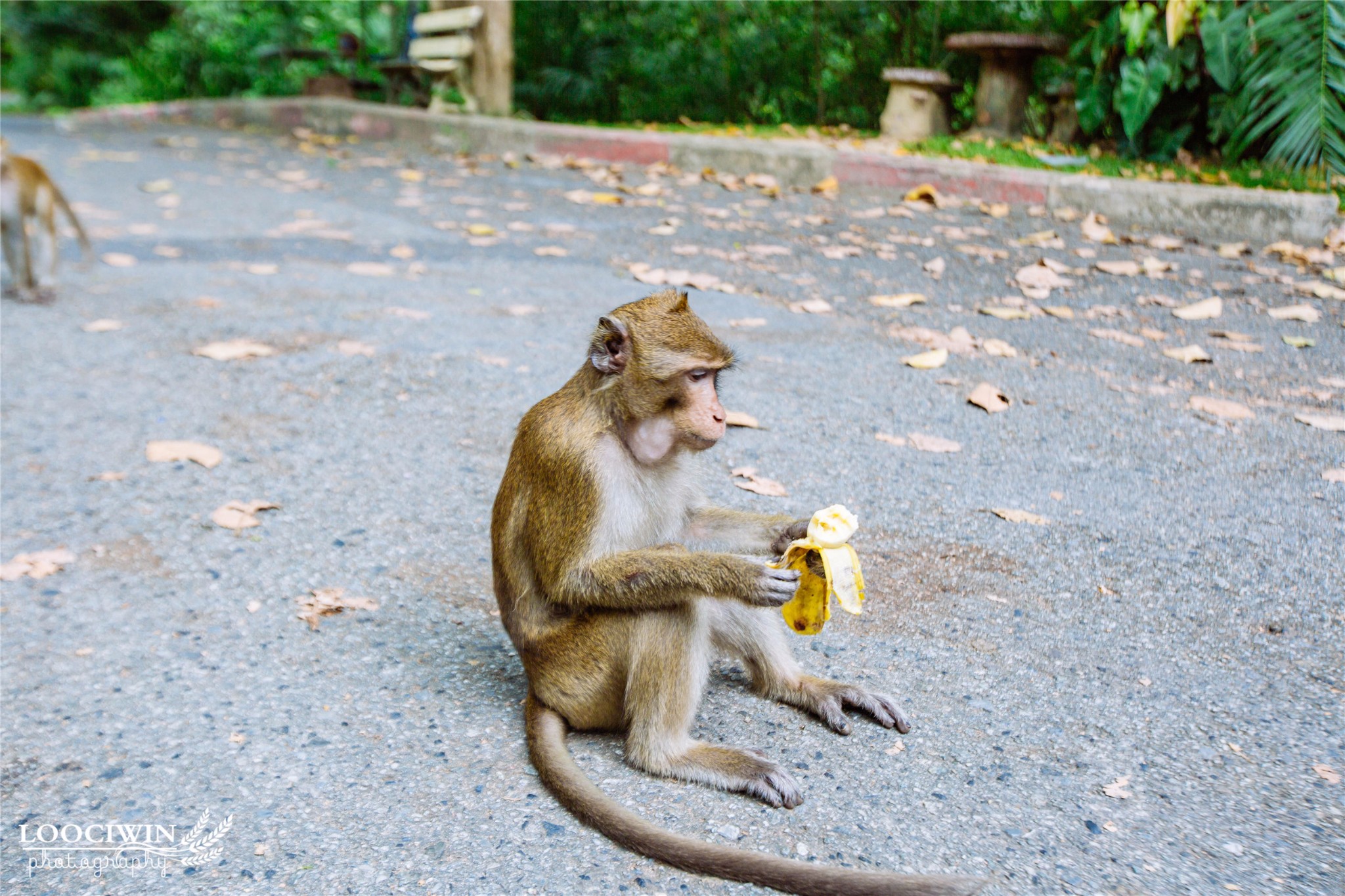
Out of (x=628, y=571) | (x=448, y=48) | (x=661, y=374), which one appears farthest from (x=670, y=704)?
(x=448, y=48)

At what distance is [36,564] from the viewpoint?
11.8 ft

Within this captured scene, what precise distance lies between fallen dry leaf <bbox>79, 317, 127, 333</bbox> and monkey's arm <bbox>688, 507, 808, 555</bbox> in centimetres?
412

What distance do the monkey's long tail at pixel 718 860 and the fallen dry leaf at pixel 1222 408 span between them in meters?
3.19

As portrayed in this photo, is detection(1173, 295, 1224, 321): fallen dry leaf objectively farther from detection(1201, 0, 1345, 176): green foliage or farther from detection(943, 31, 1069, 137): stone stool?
detection(943, 31, 1069, 137): stone stool

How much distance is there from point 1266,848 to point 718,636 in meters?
1.30

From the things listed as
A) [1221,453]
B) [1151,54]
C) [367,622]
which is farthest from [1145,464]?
[1151,54]

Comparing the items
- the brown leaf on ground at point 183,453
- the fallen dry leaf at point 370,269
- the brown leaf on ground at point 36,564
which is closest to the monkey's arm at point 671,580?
the brown leaf on ground at point 36,564

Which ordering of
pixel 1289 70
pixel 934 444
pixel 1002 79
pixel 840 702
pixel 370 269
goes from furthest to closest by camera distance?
1. pixel 1002 79
2. pixel 1289 70
3. pixel 370 269
4. pixel 934 444
5. pixel 840 702

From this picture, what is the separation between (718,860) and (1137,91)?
7488 mm

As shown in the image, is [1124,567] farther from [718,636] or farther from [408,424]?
[408,424]

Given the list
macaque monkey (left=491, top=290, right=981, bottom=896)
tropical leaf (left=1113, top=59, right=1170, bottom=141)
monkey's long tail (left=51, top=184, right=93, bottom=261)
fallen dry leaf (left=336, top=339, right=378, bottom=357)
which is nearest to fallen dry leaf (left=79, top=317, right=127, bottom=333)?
monkey's long tail (left=51, top=184, right=93, bottom=261)

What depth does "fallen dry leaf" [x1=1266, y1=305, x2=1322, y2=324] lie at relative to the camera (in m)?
5.86

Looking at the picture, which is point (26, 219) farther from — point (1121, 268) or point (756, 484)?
point (1121, 268)

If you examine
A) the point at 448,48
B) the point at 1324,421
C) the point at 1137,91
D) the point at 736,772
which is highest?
the point at 448,48
